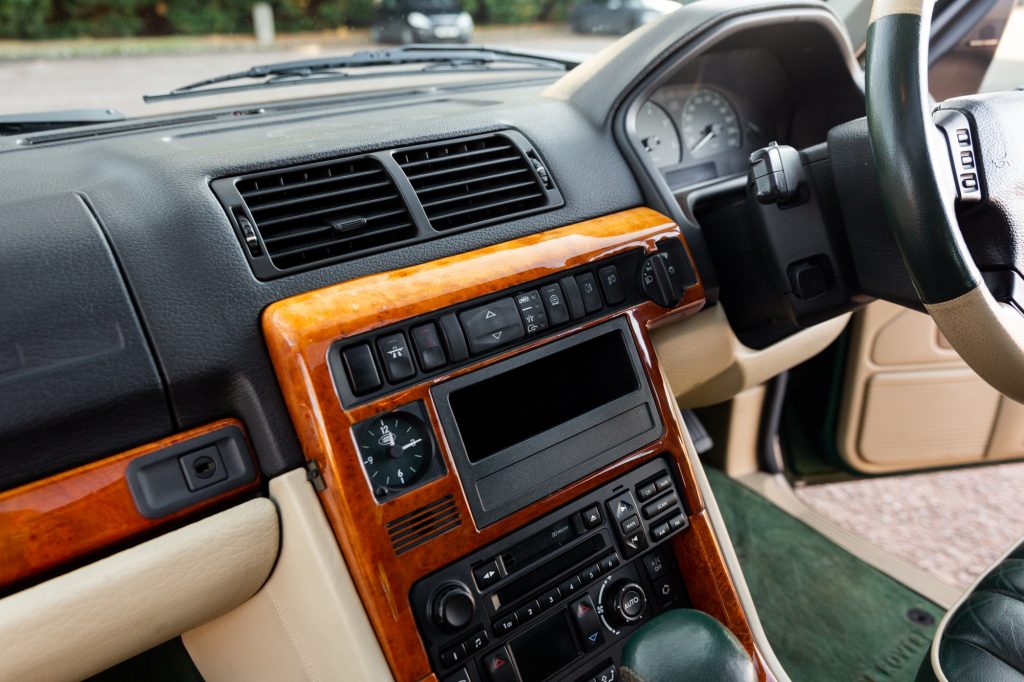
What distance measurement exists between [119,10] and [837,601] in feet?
7.73

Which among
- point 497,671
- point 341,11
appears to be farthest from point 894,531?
point 341,11

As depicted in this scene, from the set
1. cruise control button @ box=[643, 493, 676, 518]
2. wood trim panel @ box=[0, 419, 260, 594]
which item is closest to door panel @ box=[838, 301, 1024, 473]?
cruise control button @ box=[643, 493, 676, 518]

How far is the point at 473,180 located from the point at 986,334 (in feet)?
2.75

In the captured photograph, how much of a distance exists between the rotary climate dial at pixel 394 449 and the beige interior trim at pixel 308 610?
0.33ft

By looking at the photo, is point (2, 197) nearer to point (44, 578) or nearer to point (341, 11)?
point (44, 578)

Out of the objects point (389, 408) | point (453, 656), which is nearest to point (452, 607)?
point (453, 656)

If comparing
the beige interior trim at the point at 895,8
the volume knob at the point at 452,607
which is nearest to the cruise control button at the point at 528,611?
the volume knob at the point at 452,607

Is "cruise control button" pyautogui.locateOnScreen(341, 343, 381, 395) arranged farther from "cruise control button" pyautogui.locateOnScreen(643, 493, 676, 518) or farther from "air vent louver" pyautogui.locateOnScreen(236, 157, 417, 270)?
"cruise control button" pyautogui.locateOnScreen(643, 493, 676, 518)

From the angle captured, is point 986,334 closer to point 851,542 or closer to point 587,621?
point 587,621

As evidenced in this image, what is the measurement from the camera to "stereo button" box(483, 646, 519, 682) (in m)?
1.28

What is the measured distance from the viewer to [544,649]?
1.36 meters

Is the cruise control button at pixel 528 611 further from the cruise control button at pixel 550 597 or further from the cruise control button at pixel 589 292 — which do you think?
the cruise control button at pixel 589 292

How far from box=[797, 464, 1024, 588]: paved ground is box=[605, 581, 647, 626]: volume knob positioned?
4.44 feet

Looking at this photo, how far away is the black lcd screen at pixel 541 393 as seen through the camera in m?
1.30
